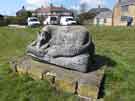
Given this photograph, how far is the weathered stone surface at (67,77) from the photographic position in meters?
5.21

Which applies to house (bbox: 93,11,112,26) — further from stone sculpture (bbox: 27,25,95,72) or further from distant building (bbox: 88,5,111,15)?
stone sculpture (bbox: 27,25,95,72)

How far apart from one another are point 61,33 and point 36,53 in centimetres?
72

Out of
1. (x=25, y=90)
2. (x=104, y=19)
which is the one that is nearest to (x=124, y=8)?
(x=104, y=19)

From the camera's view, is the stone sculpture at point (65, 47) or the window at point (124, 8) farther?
the window at point (124, 8)

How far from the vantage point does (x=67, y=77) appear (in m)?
5.54

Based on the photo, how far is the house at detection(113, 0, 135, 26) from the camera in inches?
1580

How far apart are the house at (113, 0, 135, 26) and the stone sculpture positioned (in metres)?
34.5

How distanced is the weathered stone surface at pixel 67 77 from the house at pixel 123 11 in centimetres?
3477

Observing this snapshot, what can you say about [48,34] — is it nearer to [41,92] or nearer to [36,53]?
[36,53]

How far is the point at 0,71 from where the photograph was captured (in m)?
6.73

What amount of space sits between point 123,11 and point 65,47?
122ft

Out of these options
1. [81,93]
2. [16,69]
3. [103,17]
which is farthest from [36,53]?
[103,17]

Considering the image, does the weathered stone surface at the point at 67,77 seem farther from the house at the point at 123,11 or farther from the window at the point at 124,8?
the window at the point at 124,8

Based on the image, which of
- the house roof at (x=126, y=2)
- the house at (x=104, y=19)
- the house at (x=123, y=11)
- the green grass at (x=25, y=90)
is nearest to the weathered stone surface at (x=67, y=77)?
the green grass at (x=25, y=90)
